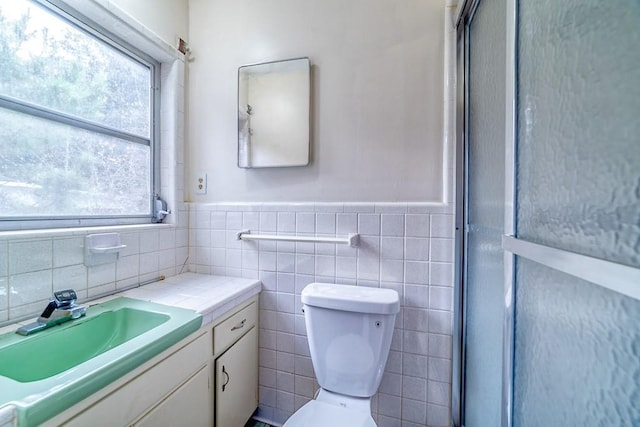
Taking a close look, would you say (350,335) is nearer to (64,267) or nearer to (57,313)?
(57,313)

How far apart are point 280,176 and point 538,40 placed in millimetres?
1160

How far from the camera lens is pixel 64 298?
2.98 feet

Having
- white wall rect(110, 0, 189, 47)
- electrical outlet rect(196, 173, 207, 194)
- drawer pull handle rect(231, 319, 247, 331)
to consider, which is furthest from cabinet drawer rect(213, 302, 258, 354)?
white wall rect(110, 0, 189, 47)

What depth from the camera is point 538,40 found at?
22.2 inches

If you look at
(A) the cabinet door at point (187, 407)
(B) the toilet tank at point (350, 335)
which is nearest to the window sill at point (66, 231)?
(A) the cabinet door at point (187, 407)

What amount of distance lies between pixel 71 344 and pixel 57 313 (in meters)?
0.12

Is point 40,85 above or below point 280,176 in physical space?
above

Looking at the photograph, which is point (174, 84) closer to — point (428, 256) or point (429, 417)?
point (428, 256)

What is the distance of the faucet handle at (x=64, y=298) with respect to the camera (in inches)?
35.2

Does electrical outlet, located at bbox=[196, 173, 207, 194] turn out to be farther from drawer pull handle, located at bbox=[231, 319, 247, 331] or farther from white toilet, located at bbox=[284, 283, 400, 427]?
white toilet, located at bbox=[284, 283, 400, 427]

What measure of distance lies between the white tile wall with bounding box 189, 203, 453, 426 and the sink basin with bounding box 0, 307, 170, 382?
53 cm

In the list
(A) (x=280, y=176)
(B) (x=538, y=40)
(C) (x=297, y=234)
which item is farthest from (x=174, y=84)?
(B) (x=538, y=40)

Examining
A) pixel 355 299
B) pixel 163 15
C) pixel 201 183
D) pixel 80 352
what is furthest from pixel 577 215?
pixel 163 15

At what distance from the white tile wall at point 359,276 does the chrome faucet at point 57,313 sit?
2.20 ft
